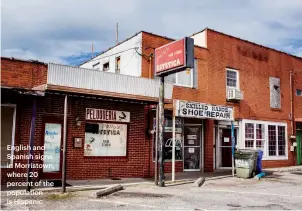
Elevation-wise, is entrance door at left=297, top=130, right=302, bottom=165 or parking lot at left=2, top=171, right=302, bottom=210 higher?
entrance door at left=297, top=130, right=302, bottom=165

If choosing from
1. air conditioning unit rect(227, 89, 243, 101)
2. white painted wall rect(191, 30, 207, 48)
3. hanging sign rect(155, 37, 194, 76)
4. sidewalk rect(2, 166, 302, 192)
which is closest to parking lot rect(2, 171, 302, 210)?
sidewalk rect(2, 166, 302, 192)

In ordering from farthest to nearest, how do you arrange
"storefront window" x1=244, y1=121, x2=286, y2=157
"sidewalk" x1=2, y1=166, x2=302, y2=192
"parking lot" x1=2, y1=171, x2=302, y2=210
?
"storefront window" x1=244, y1=121, x2=286, y2=157 < "sidewalk" x1=2, y1=166, x2=302, y2=192 < "parking lot" x1=2, y1=171, x2=302, y2=210

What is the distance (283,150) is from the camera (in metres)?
20.9

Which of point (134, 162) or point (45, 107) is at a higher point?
point (45, 107)

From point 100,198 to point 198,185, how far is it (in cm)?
420

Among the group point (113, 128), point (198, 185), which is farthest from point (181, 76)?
point (198, 185)

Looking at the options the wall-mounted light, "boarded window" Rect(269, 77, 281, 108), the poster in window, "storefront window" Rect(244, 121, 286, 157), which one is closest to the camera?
the wall-mounted light

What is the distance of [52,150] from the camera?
1265 centimetres

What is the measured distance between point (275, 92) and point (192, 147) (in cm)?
744

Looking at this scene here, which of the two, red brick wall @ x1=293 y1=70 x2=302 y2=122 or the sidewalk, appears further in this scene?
red brick wall @ x1=293 y1=70 x2=302 y2=122

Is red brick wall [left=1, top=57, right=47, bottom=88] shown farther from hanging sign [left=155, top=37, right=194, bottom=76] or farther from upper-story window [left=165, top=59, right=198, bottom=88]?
upper-story window [left=165, top=59, right=198, bottom=88]

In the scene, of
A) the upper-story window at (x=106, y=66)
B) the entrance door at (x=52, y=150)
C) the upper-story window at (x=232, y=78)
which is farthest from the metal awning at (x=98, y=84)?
the upper-story window at (x=106, y=66)

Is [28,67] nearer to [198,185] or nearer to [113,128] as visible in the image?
[113,128]

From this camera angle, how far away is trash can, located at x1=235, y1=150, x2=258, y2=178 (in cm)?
1474
